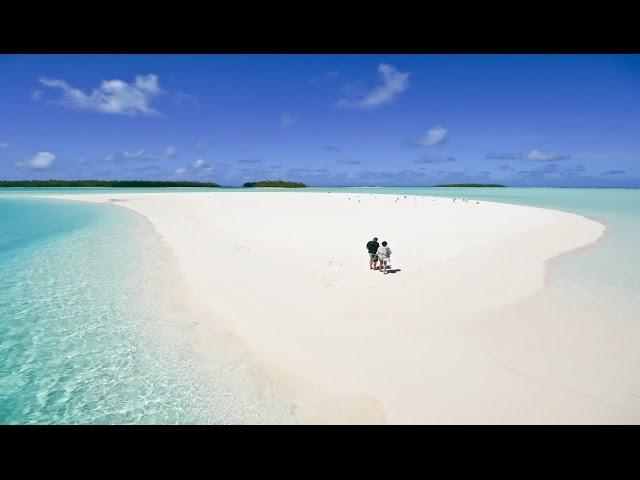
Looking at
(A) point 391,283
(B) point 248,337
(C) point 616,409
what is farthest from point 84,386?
(C) point 616,409

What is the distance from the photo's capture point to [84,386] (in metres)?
5.79

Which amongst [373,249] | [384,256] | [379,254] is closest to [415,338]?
[384,256]

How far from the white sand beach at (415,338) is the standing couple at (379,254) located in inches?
15.8

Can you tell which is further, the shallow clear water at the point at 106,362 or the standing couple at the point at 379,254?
the standing couple at the point at 379,254

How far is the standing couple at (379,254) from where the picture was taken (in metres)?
10.7

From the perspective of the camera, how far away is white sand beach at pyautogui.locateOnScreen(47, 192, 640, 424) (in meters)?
5.04

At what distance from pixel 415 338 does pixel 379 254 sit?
4302 mm

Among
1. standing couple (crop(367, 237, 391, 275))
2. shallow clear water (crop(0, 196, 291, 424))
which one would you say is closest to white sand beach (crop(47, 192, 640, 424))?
standing couple (crop(367, 237, 391, 275))

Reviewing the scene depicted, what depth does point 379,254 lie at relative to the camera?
10.9 metres

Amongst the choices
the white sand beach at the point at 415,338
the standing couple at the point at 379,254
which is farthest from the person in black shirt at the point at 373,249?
the white sand beach at the point at 415,338

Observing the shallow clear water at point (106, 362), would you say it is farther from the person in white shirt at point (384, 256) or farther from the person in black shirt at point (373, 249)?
the person in black shirt at point (373, 249)

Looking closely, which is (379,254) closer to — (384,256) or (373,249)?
(384,256)

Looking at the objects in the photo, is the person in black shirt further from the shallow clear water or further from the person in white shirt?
the shallow clear water
